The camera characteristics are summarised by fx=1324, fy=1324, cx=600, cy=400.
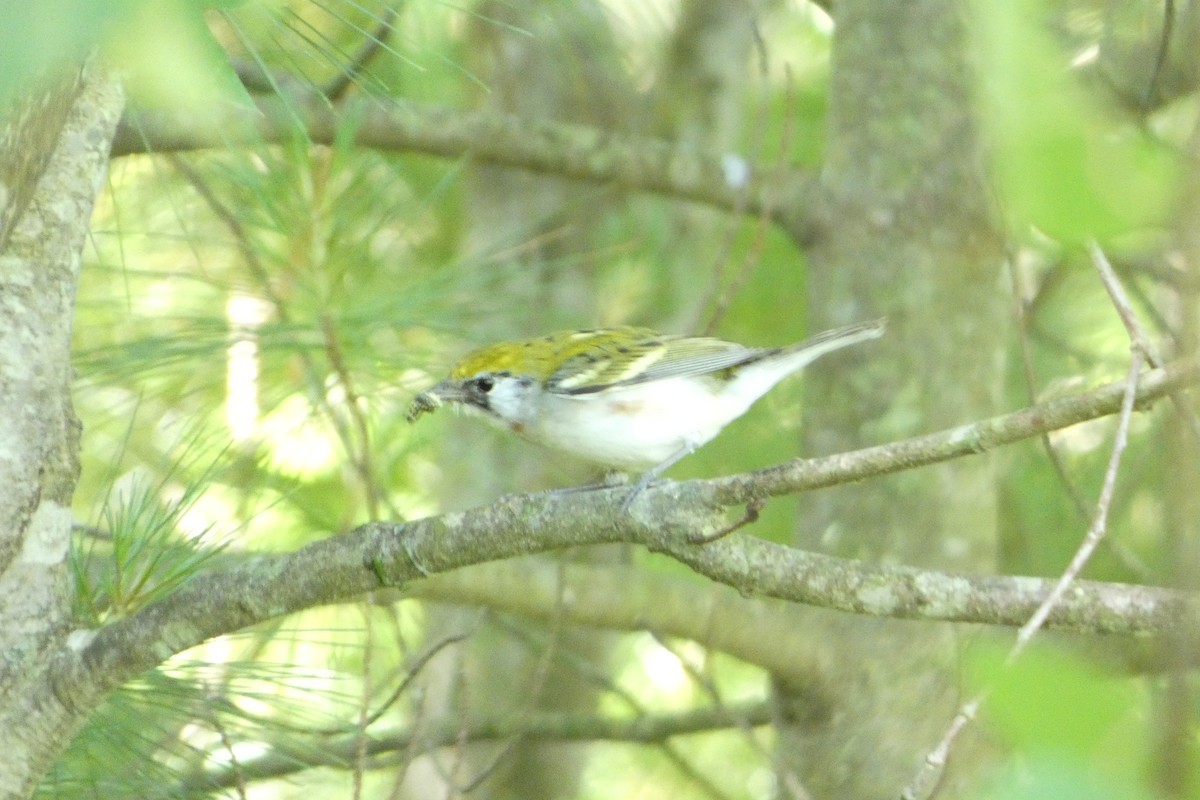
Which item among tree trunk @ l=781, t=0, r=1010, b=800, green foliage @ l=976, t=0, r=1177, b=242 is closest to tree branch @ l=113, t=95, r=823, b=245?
tree trunk @ l=781, t=0, r=1010, b=800

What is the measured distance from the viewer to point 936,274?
11.5ft

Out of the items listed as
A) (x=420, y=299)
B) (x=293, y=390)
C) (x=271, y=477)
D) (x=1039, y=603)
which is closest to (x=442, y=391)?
(x=420, y=299)

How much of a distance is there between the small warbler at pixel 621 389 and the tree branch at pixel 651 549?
3.61 ft

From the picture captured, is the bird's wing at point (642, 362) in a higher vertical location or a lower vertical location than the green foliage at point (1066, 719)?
lower

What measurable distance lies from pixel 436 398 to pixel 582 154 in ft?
2.94

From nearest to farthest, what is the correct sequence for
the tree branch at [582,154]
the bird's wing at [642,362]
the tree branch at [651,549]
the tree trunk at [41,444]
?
the tree branch at [651,549] → the tree trunk at [41,444] → the bird's wing at [642,362] → the tree branch at [582,154]

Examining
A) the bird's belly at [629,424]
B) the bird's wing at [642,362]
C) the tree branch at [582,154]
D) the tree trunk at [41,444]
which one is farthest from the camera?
the tree branch at [582,154]

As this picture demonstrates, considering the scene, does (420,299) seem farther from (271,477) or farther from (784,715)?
(784,715)

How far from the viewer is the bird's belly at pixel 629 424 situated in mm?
3109

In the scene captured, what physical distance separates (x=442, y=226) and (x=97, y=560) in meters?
3.31

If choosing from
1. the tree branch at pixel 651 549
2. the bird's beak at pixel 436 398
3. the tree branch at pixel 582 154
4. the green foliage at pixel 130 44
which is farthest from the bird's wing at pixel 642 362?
the green foliage at pixel 130 44

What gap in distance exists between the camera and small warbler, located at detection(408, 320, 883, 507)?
10.3ft

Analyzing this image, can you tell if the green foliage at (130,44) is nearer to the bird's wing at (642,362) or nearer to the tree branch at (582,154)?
the bird's wing at (642,362)

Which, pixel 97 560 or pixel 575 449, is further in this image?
pixel 575 449
